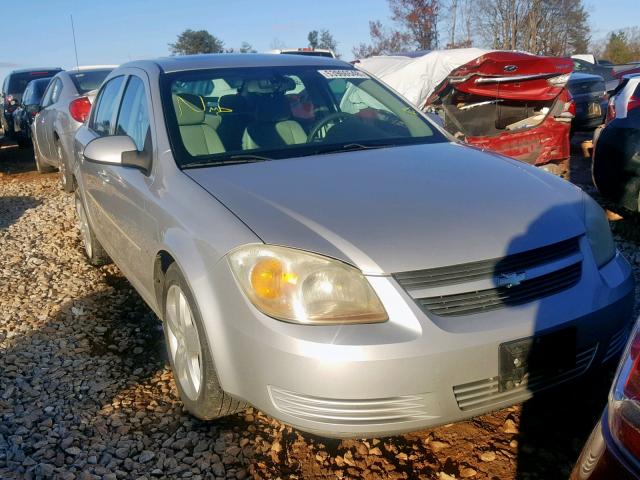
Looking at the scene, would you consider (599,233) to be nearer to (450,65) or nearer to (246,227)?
(246,227)

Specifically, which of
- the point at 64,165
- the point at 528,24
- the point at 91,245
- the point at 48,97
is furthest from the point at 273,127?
the point at 528,24

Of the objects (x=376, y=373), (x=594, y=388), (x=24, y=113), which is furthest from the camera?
(x=24, y=113)

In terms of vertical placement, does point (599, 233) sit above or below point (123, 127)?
below

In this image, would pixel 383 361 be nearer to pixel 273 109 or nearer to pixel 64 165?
pixel 273 109

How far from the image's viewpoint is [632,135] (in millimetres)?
5188

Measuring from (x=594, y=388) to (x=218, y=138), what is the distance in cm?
223

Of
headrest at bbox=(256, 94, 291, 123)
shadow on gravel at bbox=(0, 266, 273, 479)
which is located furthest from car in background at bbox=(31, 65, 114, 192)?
headrest at bbox=(256, 94, 291, 123)

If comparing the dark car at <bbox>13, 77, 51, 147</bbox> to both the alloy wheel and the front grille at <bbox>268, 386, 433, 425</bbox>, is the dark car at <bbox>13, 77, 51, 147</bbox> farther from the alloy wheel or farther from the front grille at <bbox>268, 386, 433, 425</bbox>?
the front grille at <bbox>268, 386, 433, 425</bbox>

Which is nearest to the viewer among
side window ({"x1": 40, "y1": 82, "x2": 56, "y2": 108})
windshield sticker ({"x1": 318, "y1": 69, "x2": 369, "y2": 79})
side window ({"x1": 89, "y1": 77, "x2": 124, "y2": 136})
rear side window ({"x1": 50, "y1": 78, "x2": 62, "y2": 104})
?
windshield sticker ({"x1": 318, "y1": 69, "x2": 369, "y2": 79})

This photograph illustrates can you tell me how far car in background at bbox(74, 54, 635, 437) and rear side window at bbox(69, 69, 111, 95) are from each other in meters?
6.03

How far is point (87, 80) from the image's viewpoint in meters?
8.98

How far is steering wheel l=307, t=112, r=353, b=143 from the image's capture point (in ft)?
11.4

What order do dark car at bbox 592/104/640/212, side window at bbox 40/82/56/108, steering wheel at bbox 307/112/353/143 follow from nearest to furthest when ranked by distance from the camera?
steering wheel at bbox 307/112/353/143 < dark car at bbox 592/104/640/212 < side window at bbox 40/82/56/108

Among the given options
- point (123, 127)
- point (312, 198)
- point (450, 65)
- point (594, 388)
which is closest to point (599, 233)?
point (594, 388)
